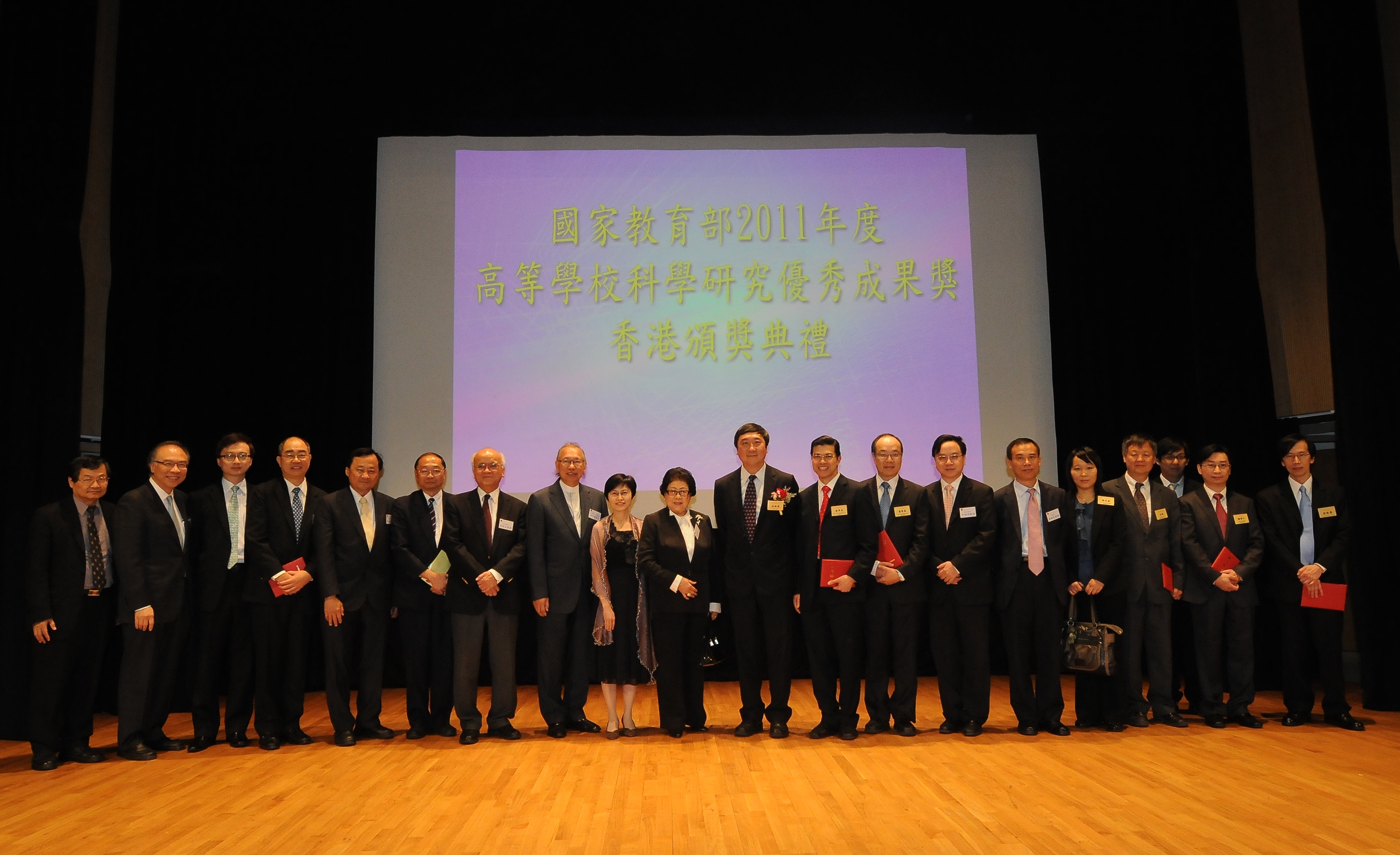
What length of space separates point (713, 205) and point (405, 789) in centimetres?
400

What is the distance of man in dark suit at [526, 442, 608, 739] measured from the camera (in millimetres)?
4609

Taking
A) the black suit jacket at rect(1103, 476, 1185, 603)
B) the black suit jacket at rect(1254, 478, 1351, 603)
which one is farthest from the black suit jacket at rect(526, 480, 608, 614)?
the black suit jacket at rect(1254, 478, 1351, 603)

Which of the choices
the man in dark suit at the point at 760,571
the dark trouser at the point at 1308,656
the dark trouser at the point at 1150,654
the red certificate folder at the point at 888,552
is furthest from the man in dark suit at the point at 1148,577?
the man in dark suit at the point at 760,571

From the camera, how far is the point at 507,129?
622 cm

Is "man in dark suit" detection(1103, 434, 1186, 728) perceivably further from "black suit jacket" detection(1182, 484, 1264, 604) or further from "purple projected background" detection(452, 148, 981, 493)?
"purple projected background" detection(452, 148, 981, 493)

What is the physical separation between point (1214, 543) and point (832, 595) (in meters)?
1.97

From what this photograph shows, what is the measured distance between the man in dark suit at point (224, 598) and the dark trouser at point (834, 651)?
2605 millimetres

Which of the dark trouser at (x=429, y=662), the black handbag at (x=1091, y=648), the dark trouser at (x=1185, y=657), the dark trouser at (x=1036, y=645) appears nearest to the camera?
the black handbag at (x=1091, y=648)

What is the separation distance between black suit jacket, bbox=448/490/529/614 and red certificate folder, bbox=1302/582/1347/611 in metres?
3.65

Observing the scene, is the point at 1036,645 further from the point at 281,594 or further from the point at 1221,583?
the point at 281,594

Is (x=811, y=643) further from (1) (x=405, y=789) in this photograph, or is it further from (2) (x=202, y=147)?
(2) (x=202, y=147)

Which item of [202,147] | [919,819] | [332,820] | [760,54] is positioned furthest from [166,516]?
[760,54]

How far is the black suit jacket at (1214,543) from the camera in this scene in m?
4.69

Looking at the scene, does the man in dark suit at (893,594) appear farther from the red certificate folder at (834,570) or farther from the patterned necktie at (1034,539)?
the patterned necktie at (1034,539)
